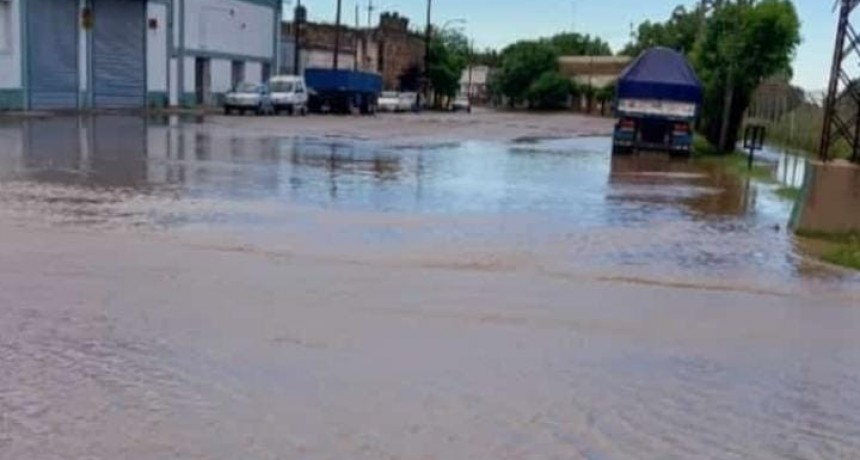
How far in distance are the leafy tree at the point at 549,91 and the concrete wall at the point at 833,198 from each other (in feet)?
323

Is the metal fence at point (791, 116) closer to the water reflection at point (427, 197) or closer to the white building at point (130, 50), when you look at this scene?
the water reflection at point (427, 197)

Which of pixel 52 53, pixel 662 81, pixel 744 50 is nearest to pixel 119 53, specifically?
pixel 52 53

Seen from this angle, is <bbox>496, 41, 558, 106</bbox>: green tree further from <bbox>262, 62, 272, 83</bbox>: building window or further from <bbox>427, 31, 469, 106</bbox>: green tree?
<bbox>262, 62, 272, 83</bbox>: building window

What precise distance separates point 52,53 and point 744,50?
28.8 m

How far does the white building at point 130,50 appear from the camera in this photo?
44.0m

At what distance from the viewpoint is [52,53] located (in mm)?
45812

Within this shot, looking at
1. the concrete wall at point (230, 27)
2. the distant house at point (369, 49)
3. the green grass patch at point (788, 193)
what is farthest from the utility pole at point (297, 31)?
the green grass patch at point (788, 193)

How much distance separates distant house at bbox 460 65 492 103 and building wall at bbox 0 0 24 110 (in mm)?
91873

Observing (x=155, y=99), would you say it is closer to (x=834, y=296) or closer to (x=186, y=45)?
(x=186, y=45)

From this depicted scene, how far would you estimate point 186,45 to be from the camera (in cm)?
5691

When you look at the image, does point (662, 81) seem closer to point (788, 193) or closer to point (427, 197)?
point (788, 193)

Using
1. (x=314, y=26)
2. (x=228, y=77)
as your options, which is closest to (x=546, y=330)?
(x=228, y=77)

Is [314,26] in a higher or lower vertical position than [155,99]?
higher

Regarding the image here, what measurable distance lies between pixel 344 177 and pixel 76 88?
104 feet
